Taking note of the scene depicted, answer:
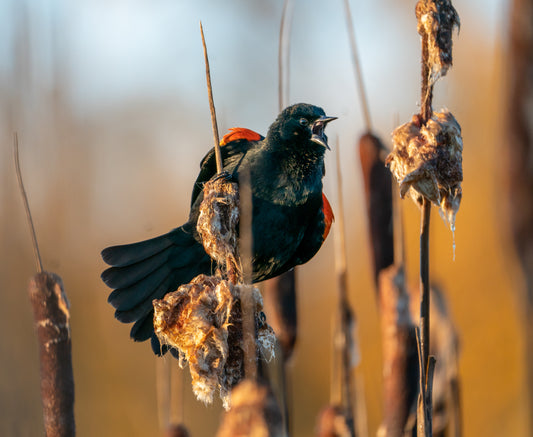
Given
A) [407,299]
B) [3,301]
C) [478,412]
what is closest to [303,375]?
[478,412]

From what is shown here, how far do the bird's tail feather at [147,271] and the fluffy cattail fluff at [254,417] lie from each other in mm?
1278

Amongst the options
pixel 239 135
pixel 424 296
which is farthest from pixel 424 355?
pixel 239 135

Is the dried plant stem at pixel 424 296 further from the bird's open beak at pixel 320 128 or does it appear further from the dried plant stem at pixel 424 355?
the bird's open beak at pixel 320 128

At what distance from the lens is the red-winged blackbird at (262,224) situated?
2.03 m

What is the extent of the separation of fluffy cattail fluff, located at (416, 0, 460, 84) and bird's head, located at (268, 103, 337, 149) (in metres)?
0.79

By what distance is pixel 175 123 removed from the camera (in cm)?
537

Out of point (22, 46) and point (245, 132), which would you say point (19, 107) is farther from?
point (245, 132)

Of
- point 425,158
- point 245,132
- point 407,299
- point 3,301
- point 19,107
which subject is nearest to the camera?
point 425,158

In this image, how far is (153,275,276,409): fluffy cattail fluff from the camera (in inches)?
50.2

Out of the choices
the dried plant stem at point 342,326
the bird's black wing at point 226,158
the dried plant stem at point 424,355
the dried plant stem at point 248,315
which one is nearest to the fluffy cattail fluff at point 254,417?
the dried plant stem at point 248,315

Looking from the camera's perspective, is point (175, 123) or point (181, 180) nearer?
point (175, 123)

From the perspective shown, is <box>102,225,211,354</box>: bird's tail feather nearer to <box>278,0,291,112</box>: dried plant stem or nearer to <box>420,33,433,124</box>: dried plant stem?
<box>278,0,291,112</box>: dried plant stem

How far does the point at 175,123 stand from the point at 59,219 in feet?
10.0

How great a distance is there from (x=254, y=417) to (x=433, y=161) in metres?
0.70
